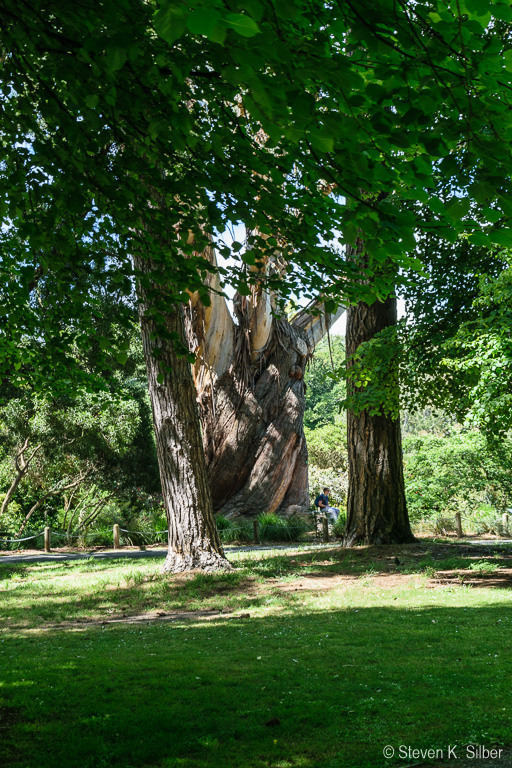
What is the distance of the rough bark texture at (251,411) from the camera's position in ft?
74.3

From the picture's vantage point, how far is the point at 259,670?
17.0ft

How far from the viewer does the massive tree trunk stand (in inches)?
890

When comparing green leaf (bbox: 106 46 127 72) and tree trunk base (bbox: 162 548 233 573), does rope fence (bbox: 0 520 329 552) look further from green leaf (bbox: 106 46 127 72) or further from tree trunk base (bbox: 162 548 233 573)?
green leaf (bbox: 106 46 127 72)

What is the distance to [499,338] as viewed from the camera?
27.9 feet

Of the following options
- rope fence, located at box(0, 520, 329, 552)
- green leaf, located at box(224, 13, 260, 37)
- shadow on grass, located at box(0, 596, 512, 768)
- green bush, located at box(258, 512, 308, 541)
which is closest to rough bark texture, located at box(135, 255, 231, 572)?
shadow on grass, located at box(0, 596, 512, 768)

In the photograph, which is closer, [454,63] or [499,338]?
[454,63]

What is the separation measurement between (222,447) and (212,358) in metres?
3.45

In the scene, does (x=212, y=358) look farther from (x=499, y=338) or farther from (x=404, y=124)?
(x=404, y=124)

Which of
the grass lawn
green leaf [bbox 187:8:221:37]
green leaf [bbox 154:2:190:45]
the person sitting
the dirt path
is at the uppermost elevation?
green leaf [bbox 154:2:190:45]

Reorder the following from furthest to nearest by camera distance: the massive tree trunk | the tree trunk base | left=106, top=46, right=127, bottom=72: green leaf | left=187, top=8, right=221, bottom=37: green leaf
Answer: the massive tree trunk, the tree trunk base, left=106, top=46, right=127, bottom=72: green leaf, left=187, top=8, right=221, bottom=37: green leaf

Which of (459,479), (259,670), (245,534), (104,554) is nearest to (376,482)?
(259,670)

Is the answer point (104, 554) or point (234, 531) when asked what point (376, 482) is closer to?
point (234, 531)

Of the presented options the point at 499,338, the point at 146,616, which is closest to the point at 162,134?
the point at 499,338

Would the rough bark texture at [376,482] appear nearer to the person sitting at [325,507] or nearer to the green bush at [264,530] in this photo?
the green bush at [264,530]
